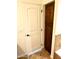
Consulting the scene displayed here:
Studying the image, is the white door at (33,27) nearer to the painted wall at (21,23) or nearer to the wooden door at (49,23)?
the painted wall at (21,23)

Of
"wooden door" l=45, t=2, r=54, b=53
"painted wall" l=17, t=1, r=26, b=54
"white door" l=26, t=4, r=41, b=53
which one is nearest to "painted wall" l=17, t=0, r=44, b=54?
"painted wall" l=17, t=1, r=26, b=54

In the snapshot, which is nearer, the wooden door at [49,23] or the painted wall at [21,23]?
the painted wall at [21,23]

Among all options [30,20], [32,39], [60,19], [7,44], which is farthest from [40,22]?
[7,44]

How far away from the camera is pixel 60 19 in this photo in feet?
7.80

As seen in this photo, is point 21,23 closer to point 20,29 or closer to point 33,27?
point 20,29

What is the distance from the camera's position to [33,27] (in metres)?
3.41

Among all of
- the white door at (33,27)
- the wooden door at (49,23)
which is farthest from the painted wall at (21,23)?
the wooden door at (49,23)

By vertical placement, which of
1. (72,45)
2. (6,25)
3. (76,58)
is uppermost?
(6,25)

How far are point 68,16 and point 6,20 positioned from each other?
0.64 metres

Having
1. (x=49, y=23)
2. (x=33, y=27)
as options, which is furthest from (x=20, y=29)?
(x=49, y=23)

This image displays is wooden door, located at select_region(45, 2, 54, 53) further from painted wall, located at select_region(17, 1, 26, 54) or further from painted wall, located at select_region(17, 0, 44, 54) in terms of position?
painted wall, located at select_region(17, 1, 26, 54)

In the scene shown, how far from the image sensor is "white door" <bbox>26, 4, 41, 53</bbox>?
3.23 meters

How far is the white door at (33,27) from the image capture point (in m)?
3.23

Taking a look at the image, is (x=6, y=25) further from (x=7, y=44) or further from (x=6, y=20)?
(x=7, y=44)
